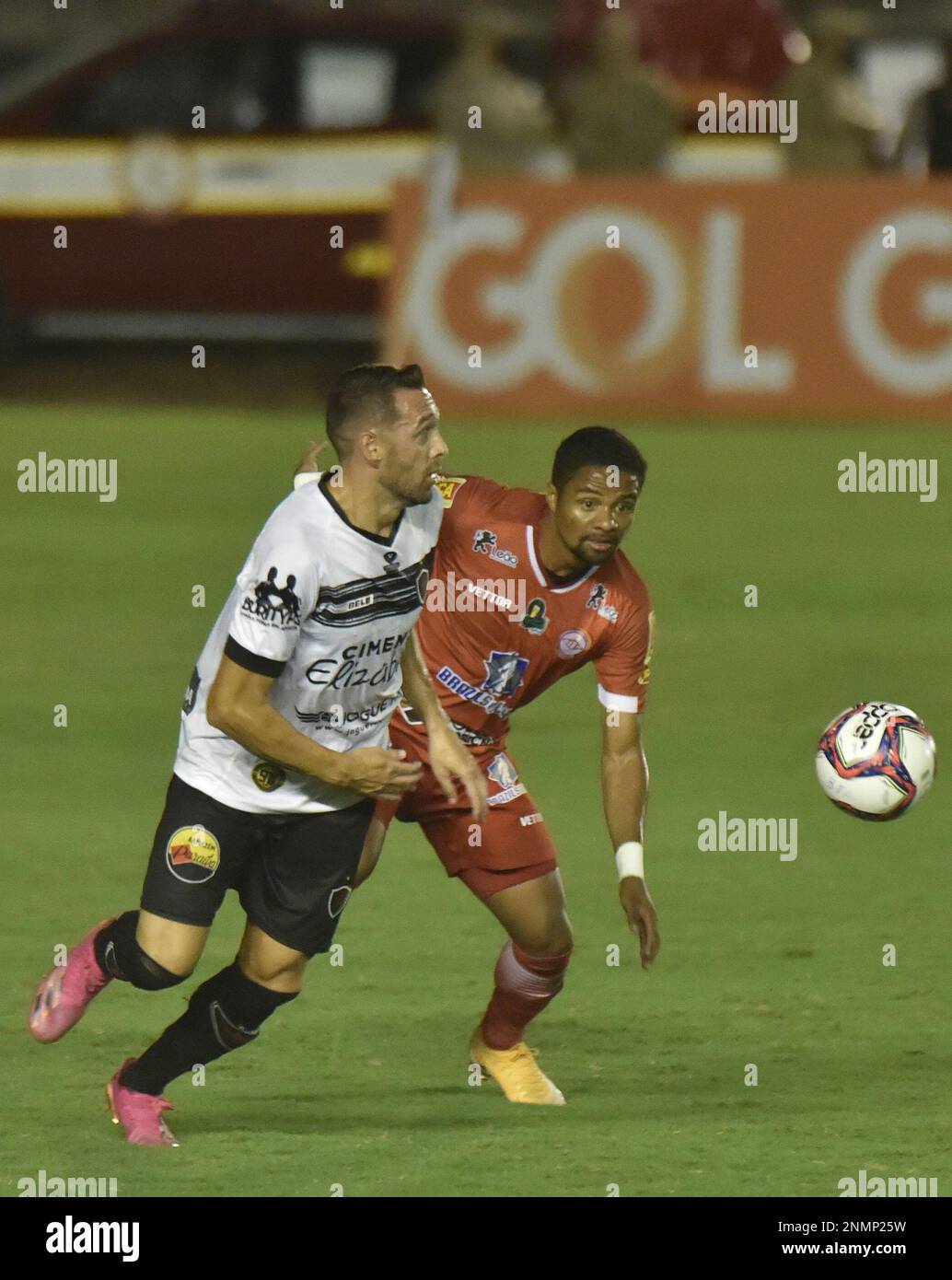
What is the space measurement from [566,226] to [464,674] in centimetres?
1232

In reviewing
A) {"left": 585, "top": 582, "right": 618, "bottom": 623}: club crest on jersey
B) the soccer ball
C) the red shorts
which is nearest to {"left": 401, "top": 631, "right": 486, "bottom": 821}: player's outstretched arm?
the red shorts

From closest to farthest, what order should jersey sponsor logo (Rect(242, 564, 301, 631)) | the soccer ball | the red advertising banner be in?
jersey sponsor logo (Rect(242, 564, 301, 631)), the soccer ball, the red advertising banner

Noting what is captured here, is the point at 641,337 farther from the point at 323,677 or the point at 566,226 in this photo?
the point at 323,677

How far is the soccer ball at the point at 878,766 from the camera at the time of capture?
7594mm

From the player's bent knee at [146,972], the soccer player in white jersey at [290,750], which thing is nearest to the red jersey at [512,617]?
the soccer player in white jersey at [290,750]

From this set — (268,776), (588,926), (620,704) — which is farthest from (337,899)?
(588,926)

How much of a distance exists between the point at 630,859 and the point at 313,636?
1.13 meters

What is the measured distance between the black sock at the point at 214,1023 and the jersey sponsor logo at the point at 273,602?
0.94m

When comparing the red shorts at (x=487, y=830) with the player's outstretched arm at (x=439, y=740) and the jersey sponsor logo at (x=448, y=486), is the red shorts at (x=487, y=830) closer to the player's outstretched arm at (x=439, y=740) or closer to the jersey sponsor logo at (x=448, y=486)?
the player's outstretched arm at (x=439, y=740)

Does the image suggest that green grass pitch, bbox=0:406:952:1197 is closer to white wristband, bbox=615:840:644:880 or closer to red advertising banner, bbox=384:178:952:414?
white wristband, bbox=615:840:644:880

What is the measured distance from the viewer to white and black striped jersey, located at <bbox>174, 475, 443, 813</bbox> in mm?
6062

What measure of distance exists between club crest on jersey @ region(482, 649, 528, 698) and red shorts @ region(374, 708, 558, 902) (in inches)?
7.3

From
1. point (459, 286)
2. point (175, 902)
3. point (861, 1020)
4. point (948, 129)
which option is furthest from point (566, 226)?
point (175, 902)

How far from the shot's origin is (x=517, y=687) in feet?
23.5
